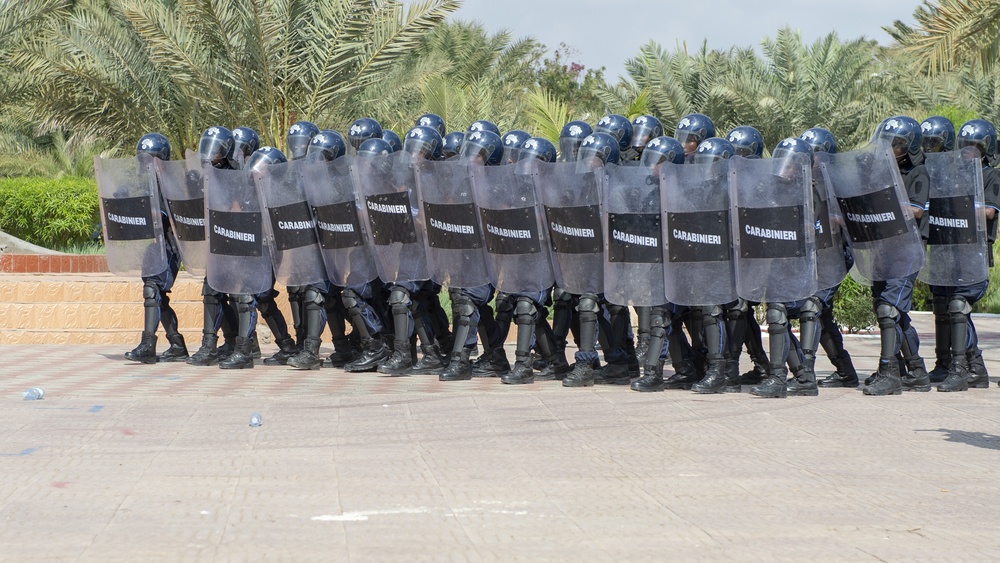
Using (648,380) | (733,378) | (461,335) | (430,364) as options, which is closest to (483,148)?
(461,335)

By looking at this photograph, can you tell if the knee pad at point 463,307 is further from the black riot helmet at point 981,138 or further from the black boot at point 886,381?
the black riot helmet at point 981,138

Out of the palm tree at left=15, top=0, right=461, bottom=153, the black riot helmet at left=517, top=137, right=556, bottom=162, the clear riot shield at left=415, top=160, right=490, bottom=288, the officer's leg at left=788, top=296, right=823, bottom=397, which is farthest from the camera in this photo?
the palm tree at left=15, top=0, right=461, bottom=153

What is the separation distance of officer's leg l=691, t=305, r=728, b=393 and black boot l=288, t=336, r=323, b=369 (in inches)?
126

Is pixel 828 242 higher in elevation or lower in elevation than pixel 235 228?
lower

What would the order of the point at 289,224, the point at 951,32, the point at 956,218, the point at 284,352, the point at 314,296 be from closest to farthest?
the point at 956,218 < the point at 289,224 < the point at 314,296 < the point at 284,352 < the point at 951,32

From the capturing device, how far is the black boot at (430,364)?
34.3 ft

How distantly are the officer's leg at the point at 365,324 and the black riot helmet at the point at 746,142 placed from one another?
10.3 ft

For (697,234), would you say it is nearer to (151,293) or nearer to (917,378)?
(917,378)

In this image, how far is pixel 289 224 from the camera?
34.3ft

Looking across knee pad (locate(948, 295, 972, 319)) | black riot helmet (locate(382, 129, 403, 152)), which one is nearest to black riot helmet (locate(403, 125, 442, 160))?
black riot helmet (locate(382, 129, 403, 152))

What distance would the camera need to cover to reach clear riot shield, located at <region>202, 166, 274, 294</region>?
1047 centimetres

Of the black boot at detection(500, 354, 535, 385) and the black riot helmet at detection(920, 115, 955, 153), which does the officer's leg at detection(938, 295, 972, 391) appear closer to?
the black riot helmet at detection(920, 115, 955, 153)

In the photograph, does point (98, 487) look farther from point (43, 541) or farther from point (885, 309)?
point (885, 309)

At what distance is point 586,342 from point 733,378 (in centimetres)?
109
